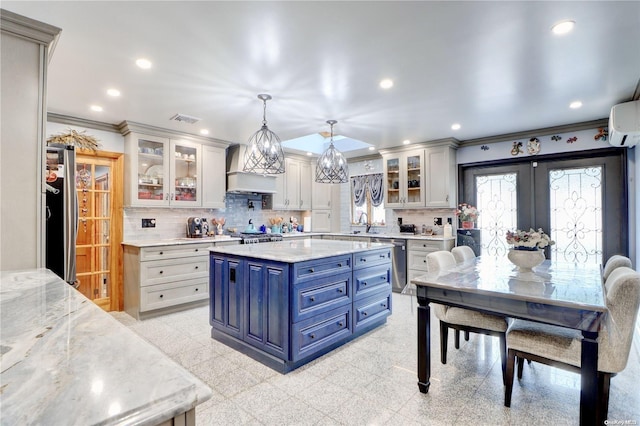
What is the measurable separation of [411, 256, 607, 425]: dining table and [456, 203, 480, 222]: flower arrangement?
2.23m

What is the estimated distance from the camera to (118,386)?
643 mm

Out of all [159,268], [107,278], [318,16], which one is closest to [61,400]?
[318,16]

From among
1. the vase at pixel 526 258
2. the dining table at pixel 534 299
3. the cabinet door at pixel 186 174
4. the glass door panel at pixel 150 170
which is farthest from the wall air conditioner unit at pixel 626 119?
the glass door panel at pixel 150 170

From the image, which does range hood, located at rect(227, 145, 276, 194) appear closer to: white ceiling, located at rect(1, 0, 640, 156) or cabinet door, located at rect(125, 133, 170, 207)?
cabinet door, located at rect(125, 133, 170, 207)

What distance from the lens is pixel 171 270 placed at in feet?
13.4

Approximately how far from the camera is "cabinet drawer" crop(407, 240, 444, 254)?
4.75 metres

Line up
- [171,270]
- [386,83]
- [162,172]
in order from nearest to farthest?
[386,83] < [171,270] < [162,172]

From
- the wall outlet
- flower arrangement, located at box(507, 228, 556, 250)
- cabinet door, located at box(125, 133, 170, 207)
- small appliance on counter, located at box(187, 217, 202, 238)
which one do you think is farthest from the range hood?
flower arrangement, located at box(507, 228, 556, 250)

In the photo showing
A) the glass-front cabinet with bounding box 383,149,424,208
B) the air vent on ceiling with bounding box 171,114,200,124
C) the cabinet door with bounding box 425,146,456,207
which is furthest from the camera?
the glass-front cabinet with bounding box 383,149,424,208

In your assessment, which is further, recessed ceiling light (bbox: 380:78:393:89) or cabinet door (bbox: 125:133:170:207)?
cabinet door (bbox: 125:133:170:207)

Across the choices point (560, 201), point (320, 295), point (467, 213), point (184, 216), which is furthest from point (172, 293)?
point (560, 201)

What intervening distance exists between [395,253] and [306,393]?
3217 millimetres

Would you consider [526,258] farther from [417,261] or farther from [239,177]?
[239,177]

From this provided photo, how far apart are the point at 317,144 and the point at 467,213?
9.69 ft
